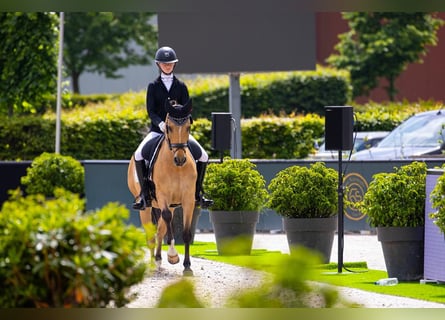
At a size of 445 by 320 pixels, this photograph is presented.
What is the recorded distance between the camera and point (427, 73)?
47.7 m

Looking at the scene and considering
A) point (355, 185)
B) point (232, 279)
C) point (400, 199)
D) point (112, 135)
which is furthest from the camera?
point (112, 135)

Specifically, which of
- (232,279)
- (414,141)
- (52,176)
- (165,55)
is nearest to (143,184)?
(165,55)

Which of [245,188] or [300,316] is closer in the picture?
[300,316]

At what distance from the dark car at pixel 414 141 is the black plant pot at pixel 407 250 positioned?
1038cm

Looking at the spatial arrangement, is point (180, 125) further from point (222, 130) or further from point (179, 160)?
point (222, 130)

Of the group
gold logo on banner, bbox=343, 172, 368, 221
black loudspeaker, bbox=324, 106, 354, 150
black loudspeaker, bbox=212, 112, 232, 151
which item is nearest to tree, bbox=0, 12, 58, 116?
gold logo on banner, bbox=343, 172, 368, 221

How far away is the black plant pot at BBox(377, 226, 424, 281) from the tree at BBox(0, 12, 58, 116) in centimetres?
1399

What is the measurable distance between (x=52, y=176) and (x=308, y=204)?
7.41m

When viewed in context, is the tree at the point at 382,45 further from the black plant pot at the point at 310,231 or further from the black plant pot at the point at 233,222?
the black plant pot at the point at 310,231

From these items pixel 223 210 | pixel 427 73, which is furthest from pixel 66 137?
pixel 427 73

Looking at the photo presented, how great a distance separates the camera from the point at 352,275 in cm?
1543

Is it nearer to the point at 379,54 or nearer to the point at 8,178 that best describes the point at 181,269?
the point at 8,178

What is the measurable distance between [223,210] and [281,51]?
138 inches

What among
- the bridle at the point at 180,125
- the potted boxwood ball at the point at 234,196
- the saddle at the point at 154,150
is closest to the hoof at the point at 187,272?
the saddle at the point at 154,150
